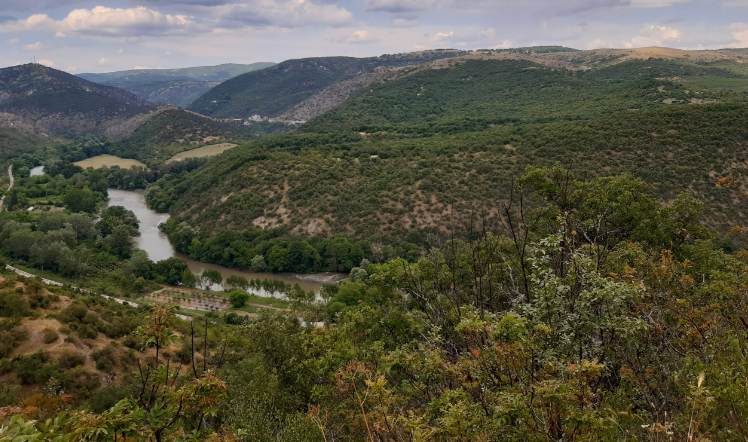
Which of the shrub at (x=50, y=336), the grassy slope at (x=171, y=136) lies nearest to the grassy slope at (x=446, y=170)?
the shrub at (x=50, y=336)

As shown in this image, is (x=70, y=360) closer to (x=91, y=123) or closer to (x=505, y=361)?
(x=505, y=361)

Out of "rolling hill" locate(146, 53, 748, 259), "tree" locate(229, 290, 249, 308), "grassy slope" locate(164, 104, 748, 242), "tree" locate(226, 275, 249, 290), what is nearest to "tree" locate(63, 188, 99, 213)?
"rolling hill" locate(146, 53, 748, 259)

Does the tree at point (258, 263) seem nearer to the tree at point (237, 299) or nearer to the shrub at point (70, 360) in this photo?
the tree at point (237, 299)

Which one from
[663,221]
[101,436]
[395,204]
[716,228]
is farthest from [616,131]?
[101,436]

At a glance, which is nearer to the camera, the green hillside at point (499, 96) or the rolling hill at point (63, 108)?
the green hillside at point (499, 96)

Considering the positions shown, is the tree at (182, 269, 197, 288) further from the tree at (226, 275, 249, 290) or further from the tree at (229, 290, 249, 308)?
the tree at (229, 290, 249, 308)

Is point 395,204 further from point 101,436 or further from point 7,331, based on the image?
point 101,436
